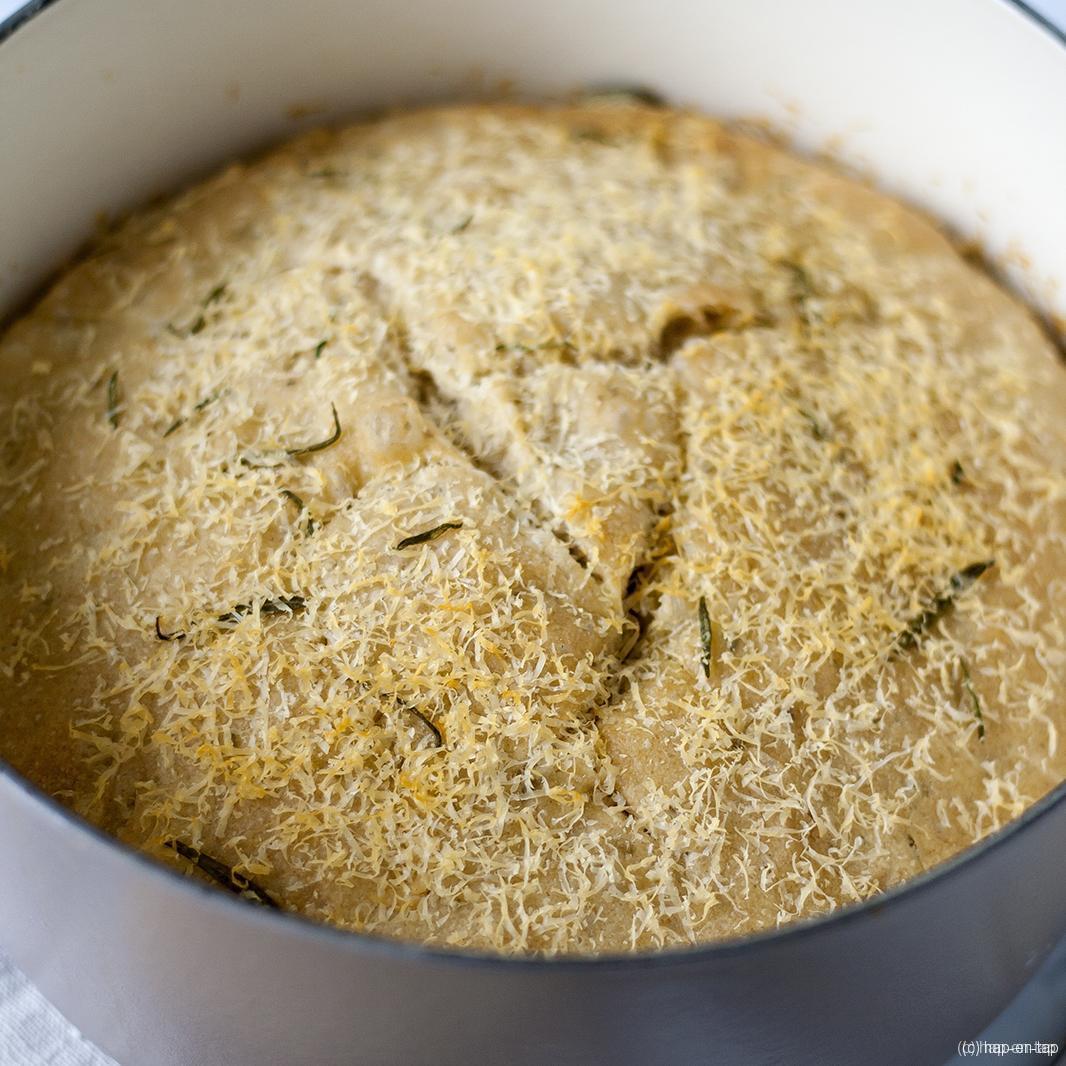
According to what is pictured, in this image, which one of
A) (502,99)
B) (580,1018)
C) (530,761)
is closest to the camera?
(580,1018)

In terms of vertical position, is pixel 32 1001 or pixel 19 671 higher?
pixel 19 671

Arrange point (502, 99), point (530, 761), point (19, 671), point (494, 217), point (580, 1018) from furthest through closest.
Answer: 1. point (502, 99)
2. point (494, 217)
3. point (19, 671)
4. point (530, 761)
5. point (580, 1018)

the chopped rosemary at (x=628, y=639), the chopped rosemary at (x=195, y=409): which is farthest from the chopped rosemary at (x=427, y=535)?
the chopped rosemary at (x=195, y=409)

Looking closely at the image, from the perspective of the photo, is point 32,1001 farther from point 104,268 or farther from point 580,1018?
point 104,268

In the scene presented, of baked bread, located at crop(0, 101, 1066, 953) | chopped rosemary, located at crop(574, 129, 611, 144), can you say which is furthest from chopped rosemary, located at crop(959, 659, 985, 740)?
chopped rosemary, located at crop(574, 129, 611, 144)

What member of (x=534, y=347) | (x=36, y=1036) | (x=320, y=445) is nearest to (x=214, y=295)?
(x=320, y=445)

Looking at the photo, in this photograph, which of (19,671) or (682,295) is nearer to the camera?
(19,671)

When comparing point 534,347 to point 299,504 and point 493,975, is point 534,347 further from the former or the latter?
point 493,975


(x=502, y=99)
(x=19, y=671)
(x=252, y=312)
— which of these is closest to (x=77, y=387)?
(x=252, y=312)
